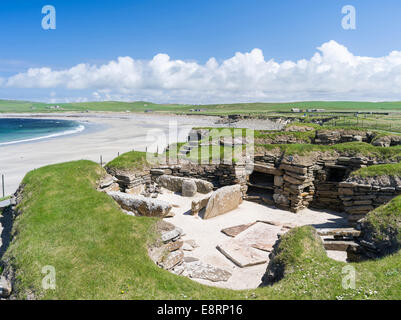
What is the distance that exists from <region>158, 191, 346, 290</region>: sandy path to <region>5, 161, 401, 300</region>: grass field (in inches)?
82.6

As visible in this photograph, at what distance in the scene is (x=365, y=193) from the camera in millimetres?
12797

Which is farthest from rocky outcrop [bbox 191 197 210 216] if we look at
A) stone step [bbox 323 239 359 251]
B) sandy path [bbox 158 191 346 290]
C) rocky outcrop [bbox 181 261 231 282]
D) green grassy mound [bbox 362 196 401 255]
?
green grassy mound [bbox 362 196 401 255]

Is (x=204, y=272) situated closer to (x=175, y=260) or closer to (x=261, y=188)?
(x=175, y=260)

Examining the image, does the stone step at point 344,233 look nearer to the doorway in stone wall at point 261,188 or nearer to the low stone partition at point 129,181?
the doorway in stone wall at point 261,188

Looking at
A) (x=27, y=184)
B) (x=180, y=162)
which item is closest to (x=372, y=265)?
(x=180, y=162)

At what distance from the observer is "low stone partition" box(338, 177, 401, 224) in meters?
12.4

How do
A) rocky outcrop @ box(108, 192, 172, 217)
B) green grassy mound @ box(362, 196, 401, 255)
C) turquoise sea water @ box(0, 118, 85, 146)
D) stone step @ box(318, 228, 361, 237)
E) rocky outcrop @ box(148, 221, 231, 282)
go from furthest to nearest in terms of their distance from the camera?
1. turquoise sea water @ box(0, 118, 85, 146)
2. rocky outcrop @ box(108, 192, 172, 217)
3. stone step @ box(318, 228, 361, 237)
4. rocky outcrop @ box(148, 221, 231, 282)
5. green grassy mound @ box(362, 196, 401, 255)

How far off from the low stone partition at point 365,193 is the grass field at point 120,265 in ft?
19.0

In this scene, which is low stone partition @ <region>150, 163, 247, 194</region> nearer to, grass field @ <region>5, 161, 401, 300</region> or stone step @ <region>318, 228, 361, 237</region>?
stone step @ <region>318, 228, 361, 237</region>

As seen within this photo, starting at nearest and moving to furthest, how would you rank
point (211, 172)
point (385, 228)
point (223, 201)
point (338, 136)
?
point (385, 228)
point (223, 201)
point (211, 172)
point (338, 136)

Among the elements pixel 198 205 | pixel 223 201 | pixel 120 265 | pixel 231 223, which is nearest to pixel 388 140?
pixel 223 201

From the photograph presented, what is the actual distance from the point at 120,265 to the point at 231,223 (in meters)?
7.35

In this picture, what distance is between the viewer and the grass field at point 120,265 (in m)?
6.13
